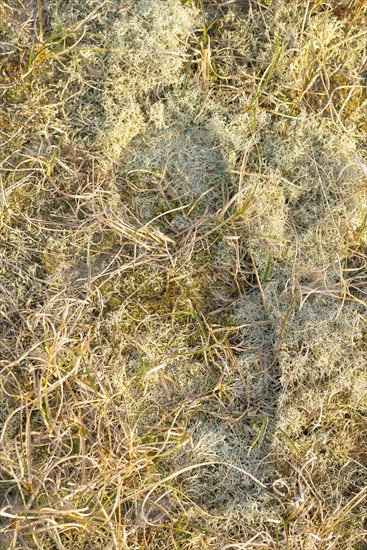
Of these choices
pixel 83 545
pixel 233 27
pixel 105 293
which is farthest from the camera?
pixel 233 27

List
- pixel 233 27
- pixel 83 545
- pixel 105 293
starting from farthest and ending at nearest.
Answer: pixel 233 27, pixel 105 293, pixel 83 545

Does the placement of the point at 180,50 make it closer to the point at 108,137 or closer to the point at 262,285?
the point at 108,137

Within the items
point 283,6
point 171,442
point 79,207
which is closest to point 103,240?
point 79,207

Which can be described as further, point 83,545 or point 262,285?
point 262,285

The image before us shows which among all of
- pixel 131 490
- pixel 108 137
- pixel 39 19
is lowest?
pixel 131 490

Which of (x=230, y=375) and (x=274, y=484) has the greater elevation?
(x=230, y=375)

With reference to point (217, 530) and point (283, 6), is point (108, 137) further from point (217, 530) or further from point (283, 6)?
point (217, 530)

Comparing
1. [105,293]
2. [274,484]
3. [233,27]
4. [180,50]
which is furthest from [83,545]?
[233,27]
